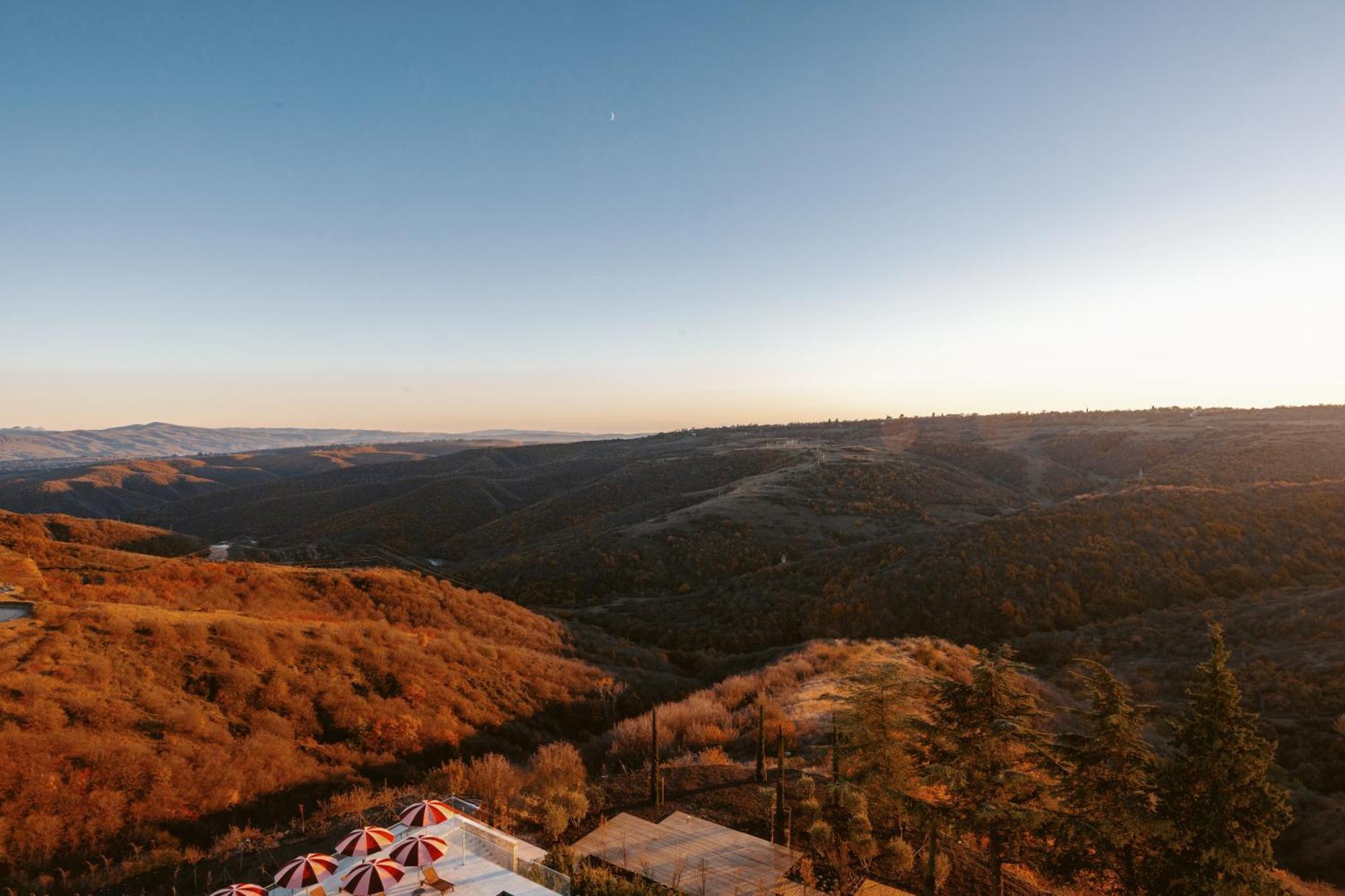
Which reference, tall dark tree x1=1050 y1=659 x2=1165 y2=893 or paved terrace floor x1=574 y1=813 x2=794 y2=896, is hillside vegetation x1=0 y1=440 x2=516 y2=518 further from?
tall dark tree x1=1050 y1=659 x2=1165 y2=893

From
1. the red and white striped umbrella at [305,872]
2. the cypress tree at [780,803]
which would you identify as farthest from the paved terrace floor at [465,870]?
the cypress tree at [780,803]

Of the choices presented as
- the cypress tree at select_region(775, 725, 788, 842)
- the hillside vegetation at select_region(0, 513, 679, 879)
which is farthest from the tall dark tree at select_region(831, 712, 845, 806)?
the hillside vegetation at select_region(0, 513, 679, 879)

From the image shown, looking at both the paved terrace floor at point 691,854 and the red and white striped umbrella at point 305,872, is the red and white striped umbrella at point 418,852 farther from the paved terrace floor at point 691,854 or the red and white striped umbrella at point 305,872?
the paved terrace floor at point 691,854

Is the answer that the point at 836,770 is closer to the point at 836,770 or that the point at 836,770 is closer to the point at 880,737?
the point at 836,770

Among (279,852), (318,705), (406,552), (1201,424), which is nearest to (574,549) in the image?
(406,552)

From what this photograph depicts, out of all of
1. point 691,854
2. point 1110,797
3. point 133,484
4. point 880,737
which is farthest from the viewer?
point 133,484

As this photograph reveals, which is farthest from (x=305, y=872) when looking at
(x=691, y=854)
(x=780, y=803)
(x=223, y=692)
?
(x=223, y=692)
